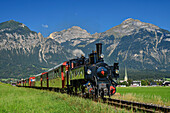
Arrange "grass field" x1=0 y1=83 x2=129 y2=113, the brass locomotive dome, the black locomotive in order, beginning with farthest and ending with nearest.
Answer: the brass locomotive dome, the black locomotive, "grass field" x1=0 y1=83 x2=129 y2=113

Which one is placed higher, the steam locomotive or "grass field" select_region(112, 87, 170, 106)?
the steam locomotive

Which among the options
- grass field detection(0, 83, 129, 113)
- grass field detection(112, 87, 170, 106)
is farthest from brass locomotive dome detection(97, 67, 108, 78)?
grass field detection(112, 87, 170, 106)

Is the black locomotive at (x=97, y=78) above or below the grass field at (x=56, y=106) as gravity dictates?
above

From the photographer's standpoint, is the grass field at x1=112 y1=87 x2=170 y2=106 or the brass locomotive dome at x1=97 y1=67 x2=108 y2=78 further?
the brass locomotive dome at x1=97 y1=67 x2=108 y2=78

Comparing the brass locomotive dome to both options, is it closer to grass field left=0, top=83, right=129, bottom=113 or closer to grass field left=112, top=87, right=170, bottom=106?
grass field left=0, top=83, right=129, bottom=113

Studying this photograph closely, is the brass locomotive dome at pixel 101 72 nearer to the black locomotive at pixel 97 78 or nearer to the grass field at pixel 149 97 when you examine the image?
the black locomotive at pixel 97 78

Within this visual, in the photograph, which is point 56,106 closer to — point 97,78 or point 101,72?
point 97,78

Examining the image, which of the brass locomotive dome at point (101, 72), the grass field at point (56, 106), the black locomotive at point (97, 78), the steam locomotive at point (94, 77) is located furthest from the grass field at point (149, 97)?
the grass field at point (56, 106)

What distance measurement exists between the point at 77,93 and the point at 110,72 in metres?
4.52

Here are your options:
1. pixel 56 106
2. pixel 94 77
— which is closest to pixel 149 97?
pixel 94 77

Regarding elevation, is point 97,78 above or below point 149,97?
above

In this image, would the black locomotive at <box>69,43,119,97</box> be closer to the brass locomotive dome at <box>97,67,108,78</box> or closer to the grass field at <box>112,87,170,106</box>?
the brass locomotive dome at <box>97,67,108,78</box>

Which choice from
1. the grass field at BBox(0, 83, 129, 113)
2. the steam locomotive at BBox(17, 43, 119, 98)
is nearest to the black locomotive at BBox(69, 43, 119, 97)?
the steam locomotive at BBox(17, 43, 119, 98)

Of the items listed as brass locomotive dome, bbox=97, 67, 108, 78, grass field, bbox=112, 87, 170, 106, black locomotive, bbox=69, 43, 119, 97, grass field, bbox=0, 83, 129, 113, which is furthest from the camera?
brass locomotive dome, bbox=97, 67, 108, 78
